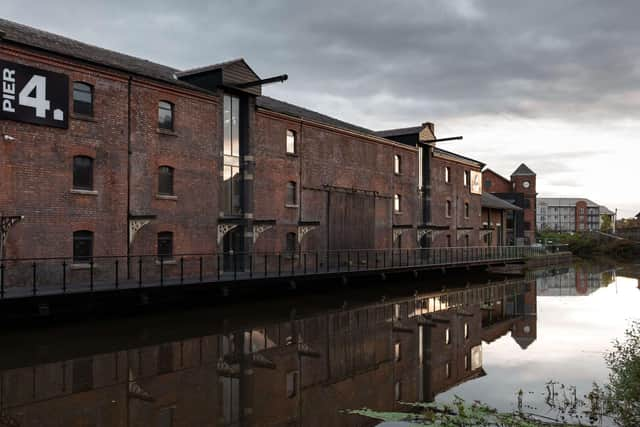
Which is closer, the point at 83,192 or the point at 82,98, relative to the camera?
the point at 83,192

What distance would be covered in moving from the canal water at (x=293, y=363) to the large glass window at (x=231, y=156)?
4.26 m

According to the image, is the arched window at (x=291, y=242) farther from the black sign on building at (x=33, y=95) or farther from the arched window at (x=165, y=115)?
the black sign on building at (x=33, y=95)

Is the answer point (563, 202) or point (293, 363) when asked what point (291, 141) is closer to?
point (293, 363)

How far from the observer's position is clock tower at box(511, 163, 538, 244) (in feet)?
206

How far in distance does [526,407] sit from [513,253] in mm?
33906

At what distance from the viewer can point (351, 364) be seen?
11.6 meters

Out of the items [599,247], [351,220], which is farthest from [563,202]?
[351,220]

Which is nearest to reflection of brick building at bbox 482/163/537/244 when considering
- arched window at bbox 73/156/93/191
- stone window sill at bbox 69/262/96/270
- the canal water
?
the canal water

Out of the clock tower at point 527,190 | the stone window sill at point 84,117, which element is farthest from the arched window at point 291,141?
the clock tower at point 527,190

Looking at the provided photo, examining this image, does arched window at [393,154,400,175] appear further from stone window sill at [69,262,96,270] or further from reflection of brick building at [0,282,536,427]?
stone window sill at [69,262,96,270]

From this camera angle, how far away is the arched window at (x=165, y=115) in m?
19.3

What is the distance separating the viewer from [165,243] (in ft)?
62.6

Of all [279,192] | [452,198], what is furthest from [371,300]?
[452,198]

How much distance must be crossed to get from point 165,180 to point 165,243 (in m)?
2.21
